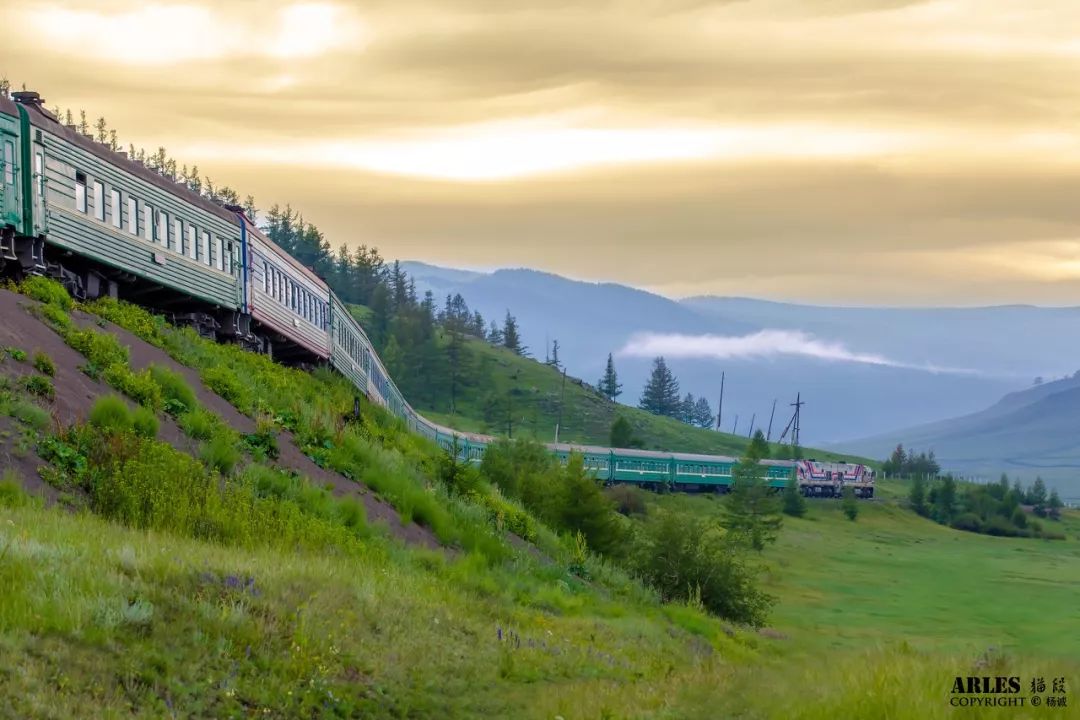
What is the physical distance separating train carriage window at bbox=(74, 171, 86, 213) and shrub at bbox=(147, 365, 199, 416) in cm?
522

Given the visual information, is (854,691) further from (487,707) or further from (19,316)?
(19,316)

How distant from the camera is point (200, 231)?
3275 cm

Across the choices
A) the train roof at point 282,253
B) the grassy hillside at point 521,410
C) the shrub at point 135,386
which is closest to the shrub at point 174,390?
the shrub at point 135,386

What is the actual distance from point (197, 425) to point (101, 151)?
908cm

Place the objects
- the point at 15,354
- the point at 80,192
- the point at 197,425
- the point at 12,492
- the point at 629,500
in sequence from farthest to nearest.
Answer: the point at 629,500 < the point at 80,192 < the point at 197,425 < the point at 15,354 < the point at 12,492

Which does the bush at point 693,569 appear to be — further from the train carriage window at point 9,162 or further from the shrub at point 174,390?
the train carriage window at point 9,162

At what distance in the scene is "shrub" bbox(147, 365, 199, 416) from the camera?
21.3 metres

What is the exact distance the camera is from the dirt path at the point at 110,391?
A: 63.3ft

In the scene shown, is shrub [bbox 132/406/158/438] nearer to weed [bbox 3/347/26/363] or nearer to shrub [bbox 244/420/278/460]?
weed [bbox 3/347/26/363]

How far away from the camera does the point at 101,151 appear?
27062 mm

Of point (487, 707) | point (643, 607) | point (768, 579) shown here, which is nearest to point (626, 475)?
point (768, 579)

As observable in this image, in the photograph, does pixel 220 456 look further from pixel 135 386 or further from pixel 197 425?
pixel 135 386

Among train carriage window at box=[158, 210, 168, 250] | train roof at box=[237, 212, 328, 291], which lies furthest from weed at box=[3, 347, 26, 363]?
train roof at box=[237, 212, 328, 291]

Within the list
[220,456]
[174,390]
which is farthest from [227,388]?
[220,456]
